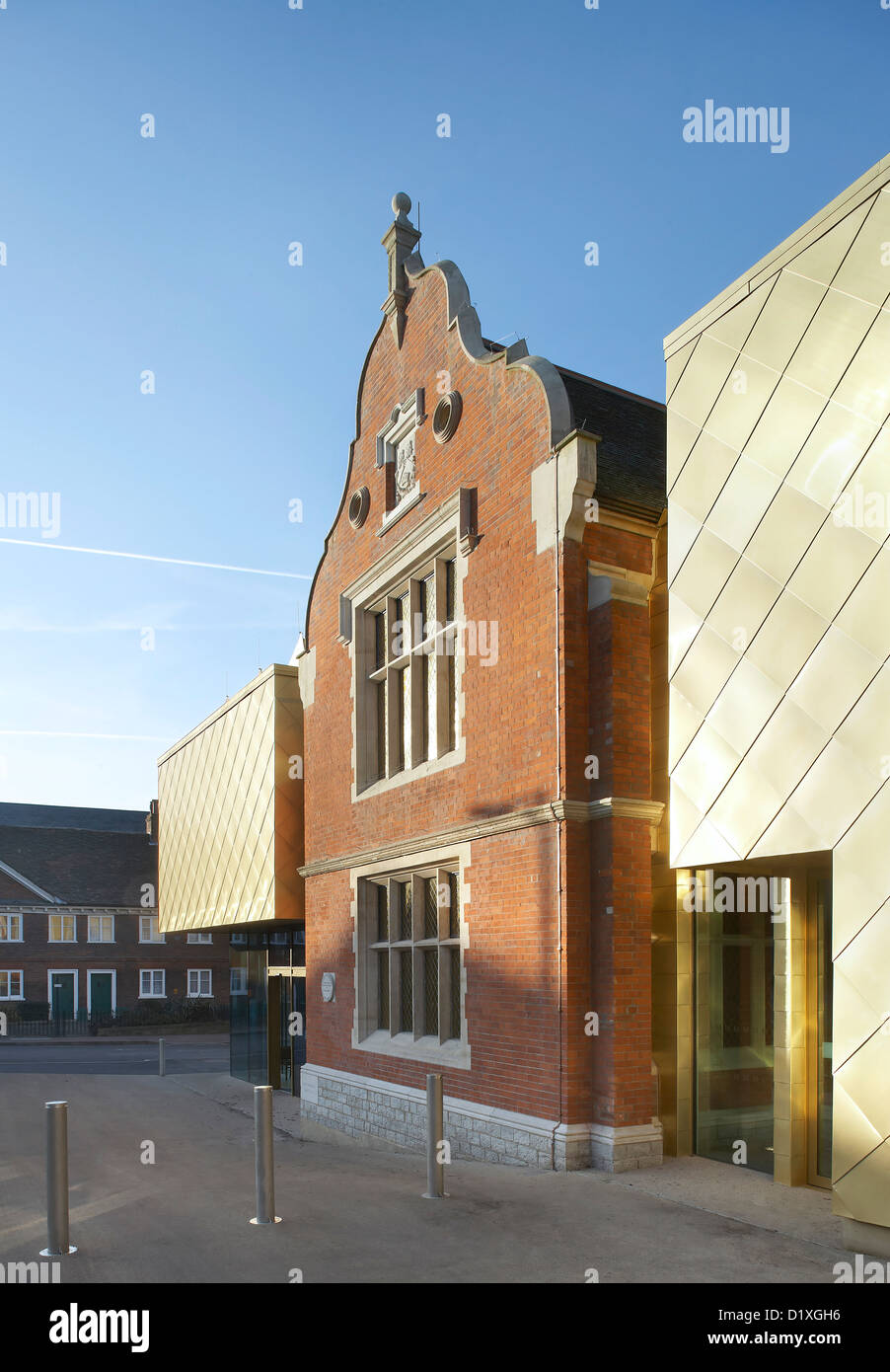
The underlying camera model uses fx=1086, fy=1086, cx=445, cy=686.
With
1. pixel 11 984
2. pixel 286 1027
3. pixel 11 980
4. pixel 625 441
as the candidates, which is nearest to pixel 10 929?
pixel 11 980

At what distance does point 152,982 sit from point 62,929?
15.2ft

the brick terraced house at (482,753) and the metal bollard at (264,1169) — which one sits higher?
the brick terraced house at (482,753)

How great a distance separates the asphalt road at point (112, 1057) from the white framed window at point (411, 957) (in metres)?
12.6

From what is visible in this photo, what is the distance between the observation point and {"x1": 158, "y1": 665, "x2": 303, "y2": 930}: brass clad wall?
19422 millimetres

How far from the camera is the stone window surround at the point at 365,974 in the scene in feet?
40.4

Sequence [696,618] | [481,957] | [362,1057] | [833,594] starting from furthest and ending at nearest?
[362,1057] → [481,957] → [696,618] → [833,594]

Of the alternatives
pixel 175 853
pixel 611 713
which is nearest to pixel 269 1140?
pixel 611 713

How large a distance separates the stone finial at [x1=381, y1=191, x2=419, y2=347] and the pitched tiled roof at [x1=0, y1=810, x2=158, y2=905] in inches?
1497

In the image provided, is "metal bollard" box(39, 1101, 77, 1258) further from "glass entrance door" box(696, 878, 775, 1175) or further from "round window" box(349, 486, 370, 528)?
"round window" box(349, 486, 370, 528)

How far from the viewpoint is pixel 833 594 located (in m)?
7.77

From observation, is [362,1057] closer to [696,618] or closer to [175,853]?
[696,618]

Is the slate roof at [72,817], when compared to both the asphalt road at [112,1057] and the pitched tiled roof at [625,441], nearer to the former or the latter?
the asphalt road at [112,1057]

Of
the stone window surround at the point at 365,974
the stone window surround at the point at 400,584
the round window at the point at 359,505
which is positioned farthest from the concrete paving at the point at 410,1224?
the round window at the point at 359,505

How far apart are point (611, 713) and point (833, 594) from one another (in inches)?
129
